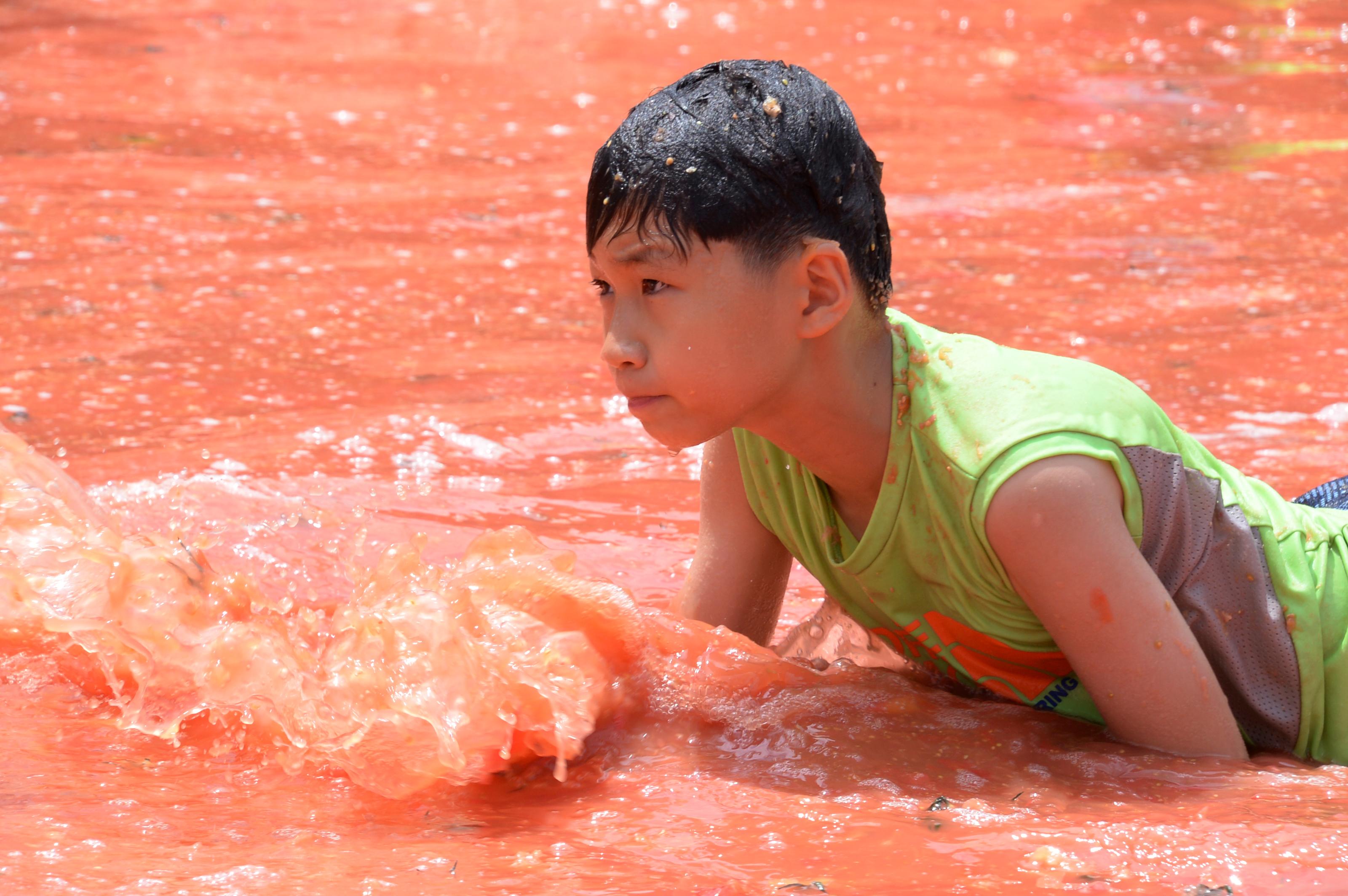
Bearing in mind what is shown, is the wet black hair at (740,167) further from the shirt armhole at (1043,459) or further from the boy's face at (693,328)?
the shirt armhole at (1043,459)

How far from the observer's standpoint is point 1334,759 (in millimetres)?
2154

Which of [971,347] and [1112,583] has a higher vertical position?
[971,347]

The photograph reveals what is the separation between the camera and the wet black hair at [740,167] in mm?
1867

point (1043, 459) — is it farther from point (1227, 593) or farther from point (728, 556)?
point (728, 556)

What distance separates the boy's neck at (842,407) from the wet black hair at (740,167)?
0.12m

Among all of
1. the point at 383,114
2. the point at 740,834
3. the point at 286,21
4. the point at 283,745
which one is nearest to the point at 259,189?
the point at 383,114

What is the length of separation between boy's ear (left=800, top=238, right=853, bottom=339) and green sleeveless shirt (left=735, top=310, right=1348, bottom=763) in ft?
0.51

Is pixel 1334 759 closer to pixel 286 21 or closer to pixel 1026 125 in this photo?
pixel 1026 125

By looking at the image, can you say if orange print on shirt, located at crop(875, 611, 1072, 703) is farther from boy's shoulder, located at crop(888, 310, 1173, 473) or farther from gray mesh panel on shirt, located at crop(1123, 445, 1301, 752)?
boy's shoulder, located at crop(888, 310, 1173, 473)

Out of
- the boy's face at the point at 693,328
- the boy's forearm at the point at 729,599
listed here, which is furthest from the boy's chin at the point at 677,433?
the boy's forearm at the point at 729,599

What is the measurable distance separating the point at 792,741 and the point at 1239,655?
639 millimetres

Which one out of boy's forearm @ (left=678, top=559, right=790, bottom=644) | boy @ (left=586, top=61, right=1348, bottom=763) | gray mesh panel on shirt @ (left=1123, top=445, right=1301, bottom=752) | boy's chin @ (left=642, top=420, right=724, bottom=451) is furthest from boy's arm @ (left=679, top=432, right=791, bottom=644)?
gray mesh panel on shirt @ (left=1123, top=445, right=1301, bottom=752)

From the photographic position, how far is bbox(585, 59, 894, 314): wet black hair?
187cm

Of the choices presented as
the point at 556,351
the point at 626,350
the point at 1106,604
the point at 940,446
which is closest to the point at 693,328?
the point at 626,350
